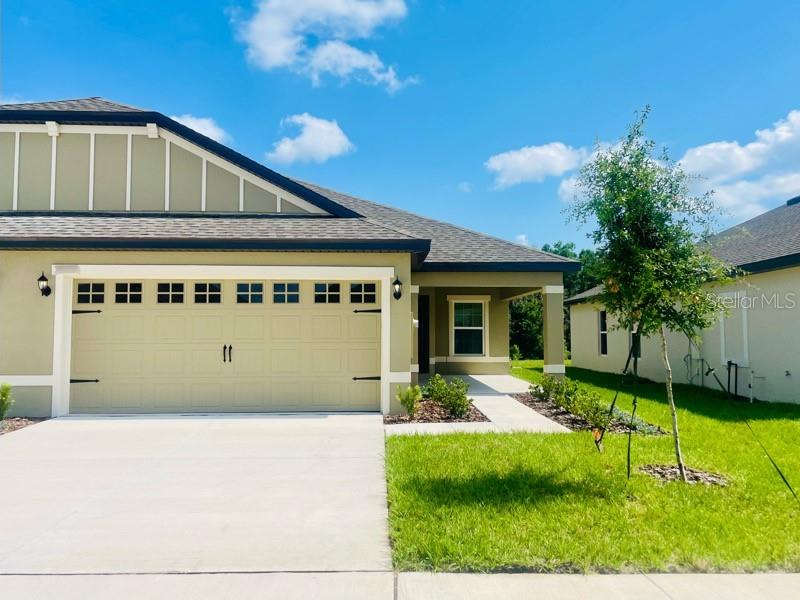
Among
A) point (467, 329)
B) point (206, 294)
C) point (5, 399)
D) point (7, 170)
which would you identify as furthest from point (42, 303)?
point (467, 329)

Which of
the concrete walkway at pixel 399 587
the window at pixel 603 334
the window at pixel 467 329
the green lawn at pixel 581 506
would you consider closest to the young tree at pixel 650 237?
the green lawn at pixel 581 506

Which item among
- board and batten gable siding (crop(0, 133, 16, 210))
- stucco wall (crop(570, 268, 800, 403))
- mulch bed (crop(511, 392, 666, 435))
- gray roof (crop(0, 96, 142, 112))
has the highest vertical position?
gray roof (crop(0, 96, 142, 112))

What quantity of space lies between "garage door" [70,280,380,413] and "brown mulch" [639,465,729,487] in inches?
191

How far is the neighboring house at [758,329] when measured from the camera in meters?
10.1

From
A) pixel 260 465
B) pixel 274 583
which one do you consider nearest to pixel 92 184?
pixel 260 465

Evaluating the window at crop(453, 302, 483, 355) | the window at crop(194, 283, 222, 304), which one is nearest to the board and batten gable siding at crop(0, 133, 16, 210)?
the window at crop(194, 283, 222, 304)

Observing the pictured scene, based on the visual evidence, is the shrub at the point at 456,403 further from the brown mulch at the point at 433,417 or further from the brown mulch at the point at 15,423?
the brown mulch at the point at 15,423

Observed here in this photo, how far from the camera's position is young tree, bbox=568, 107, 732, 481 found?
5.16m

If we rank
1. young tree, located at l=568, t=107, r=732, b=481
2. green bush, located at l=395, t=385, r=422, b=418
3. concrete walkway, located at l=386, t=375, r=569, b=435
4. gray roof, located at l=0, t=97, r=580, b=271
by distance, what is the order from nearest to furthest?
1. young tree, located at l=568, t=107, r=732, b=481
2. concrete walkway, located at l=386, t=375, r=569, b=435
3. green bush, located at l=395, t=385, r=422, b=418
4. gray roof, located at l=0, t=97, r=580, b=271

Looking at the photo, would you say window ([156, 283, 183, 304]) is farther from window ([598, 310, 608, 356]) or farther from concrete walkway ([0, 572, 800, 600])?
window ([598, 310, 608, 356])

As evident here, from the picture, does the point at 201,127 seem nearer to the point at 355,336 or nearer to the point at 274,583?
the point at 355,336

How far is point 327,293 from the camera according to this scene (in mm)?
9211

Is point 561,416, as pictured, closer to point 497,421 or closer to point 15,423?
point 497,421

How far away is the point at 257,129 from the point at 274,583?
15867mm
